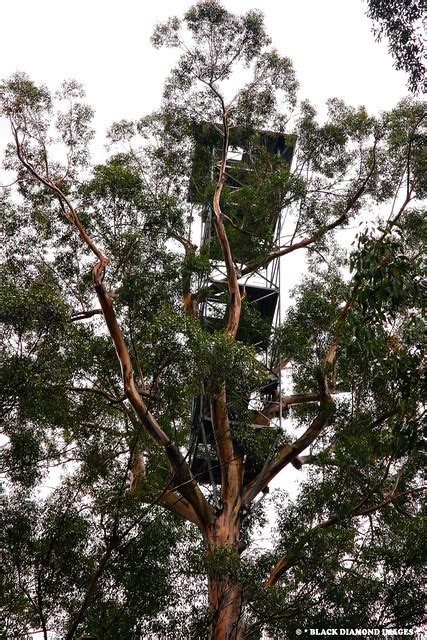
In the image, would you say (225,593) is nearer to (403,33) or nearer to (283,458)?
(283,458)

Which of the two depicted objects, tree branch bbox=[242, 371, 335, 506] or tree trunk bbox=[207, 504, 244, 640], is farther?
tree branch bbox=[242, 371, 335, 506]

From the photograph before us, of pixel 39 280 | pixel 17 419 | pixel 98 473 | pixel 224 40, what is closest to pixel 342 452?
pixel 98 473

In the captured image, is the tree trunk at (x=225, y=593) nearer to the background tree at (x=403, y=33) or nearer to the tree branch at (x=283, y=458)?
the tree branch at (x=283, y=458)

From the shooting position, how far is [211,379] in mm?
9617

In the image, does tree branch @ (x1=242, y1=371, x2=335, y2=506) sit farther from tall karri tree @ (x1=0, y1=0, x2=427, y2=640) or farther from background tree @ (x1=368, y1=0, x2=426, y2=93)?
background tree @ (x1=368, y1=0, x2=426, y2=93)

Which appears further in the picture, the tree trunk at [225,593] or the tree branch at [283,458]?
the tree branch at [283,458]

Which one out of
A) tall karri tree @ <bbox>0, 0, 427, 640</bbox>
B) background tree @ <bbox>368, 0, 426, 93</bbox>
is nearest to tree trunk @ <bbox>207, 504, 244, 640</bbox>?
tall karri tree @ <bbox>0, 0, 427, 640</bbox>

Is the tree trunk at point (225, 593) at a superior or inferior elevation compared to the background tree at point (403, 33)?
inferior

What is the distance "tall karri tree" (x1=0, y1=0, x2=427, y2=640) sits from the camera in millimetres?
9164

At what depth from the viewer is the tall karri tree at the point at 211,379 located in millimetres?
9164

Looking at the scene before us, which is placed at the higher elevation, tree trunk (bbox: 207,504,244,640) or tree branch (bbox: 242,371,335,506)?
tree branch (bbox: 242,371,335,506)

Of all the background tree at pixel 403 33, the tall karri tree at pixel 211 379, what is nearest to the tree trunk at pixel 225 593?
the tall karri tree at pixel 211 379

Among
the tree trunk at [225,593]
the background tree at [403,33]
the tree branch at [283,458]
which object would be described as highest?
the background tree at [403,33]

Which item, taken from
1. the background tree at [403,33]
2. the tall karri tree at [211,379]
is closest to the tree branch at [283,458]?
the tall karri tree at [211,379]
